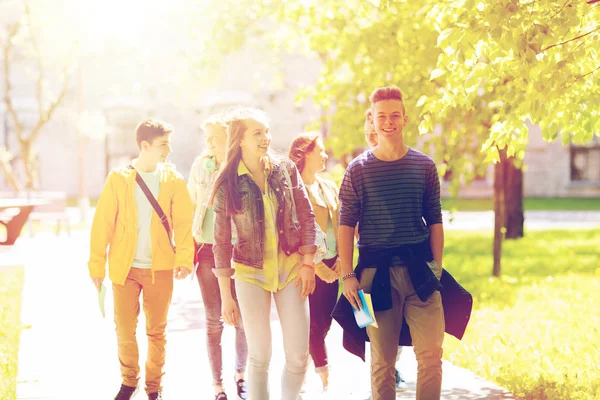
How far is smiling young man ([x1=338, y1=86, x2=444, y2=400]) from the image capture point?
481 cm

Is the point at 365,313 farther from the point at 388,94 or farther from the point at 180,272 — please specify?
the point at 180,272

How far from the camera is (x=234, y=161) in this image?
492 cm

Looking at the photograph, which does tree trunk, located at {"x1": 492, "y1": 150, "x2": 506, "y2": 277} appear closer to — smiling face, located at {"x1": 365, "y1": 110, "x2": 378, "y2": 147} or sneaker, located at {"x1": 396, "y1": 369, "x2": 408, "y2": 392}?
sneaker, located at {"x1": 396, "y1": 369, "x2": 408, "y2": 392}

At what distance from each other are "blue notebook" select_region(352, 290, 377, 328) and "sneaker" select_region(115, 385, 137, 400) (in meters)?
1.91

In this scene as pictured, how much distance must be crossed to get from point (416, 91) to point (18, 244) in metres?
11.1

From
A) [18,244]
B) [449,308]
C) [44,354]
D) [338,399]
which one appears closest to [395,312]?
[449,308]

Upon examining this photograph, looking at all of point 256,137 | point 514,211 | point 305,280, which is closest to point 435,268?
point 305,280

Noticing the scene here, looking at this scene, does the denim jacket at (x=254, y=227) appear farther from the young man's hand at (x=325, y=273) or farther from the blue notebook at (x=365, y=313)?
the young man's hand at (x=325, y=273)

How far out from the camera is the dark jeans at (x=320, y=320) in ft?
20.4

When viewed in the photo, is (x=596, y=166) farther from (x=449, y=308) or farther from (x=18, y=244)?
(x=449, y=308)

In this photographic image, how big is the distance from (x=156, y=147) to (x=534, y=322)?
16.6 ft

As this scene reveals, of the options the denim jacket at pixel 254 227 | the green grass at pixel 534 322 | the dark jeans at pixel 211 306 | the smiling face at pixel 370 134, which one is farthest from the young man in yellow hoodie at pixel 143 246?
the green grass at pixel 534 322

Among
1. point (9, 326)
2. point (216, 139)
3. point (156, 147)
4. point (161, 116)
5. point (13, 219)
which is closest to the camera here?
point (156, 147)

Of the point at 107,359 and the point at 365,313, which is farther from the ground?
the point at 365,313
